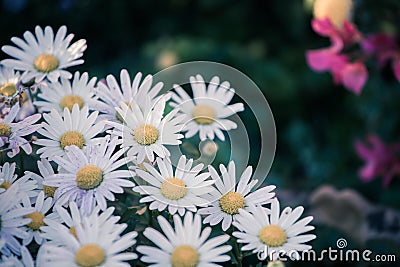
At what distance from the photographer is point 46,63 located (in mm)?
862

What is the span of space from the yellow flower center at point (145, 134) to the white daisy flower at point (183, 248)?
0.36ft

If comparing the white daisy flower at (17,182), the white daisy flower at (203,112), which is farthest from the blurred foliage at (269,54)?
the white daisy flower at (17,182)

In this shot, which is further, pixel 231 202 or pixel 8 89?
pixel 8 89

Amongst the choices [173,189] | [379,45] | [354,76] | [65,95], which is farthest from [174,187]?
[379,45]

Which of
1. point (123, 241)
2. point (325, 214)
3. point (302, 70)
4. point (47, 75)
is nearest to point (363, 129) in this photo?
point (302, 70)

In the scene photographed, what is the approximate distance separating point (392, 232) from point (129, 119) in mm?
707

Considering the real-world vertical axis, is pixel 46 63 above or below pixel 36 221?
above

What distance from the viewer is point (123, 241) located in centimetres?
63

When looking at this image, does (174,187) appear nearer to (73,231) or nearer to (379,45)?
(73,231)

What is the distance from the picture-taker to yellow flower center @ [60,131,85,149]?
75 cm

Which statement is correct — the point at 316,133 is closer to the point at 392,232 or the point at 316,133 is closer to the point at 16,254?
the point at 392,232

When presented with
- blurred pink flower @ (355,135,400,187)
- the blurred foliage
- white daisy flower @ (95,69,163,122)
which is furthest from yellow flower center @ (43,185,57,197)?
the blurred foliage

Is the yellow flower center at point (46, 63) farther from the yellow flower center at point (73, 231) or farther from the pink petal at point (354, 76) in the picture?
the pink petal at point (354, 76)

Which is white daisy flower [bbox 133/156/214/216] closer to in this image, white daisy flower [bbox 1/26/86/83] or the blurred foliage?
white daisy flower [bbox 1/26/86/83]
